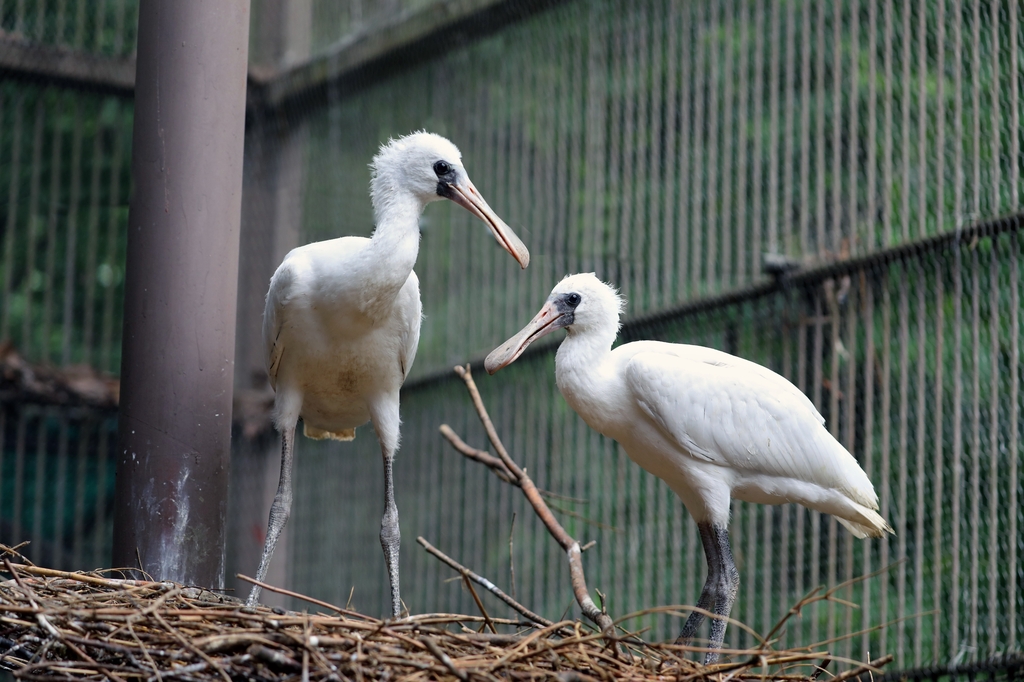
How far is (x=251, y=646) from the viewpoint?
3580 millimetres

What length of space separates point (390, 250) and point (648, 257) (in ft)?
10.3

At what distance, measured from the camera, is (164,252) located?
4957 millimetres

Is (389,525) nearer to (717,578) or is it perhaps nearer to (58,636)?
(717,578)

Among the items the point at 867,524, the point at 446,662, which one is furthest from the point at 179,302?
the point at 867,524

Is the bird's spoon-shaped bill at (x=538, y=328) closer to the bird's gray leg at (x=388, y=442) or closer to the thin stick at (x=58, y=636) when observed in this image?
the bird's gray leg at (x=388, y=442)

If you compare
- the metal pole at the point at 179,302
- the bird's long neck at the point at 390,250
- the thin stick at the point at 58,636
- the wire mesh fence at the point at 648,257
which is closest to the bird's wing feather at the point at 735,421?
the wire mesh fence at the point at 648,257

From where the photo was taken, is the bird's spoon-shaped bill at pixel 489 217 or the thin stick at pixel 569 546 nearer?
the thin stick at pixel 569 546

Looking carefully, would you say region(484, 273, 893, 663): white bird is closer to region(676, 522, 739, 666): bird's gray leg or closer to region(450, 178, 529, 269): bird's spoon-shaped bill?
region(676, 522, 739, 666): bird's gray leg

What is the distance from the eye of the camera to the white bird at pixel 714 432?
5.29 meters

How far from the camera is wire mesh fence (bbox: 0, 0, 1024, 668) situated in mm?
6215

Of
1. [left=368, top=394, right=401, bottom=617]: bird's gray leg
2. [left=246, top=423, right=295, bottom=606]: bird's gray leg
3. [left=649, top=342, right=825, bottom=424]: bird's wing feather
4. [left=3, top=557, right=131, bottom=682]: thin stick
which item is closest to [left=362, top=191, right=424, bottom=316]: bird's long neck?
[left=368, top=394, right=401, bottom=617]: bird's gray leg

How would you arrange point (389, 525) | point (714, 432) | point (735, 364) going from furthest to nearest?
point (389, 525)
point (735, 364)
point (714, 432)

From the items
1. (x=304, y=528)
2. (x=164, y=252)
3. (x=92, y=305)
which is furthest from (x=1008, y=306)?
(x=92, y=305)

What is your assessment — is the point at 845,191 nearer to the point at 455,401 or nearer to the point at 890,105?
the point at 890,105
